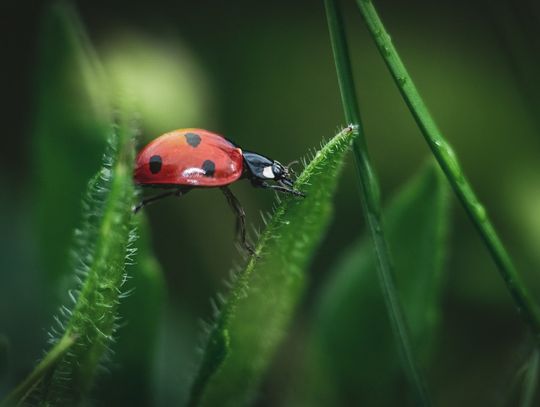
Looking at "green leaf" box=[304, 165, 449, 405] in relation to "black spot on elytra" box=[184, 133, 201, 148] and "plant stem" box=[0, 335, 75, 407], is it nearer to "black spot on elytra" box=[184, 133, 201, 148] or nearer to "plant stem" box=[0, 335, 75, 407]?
"black spot on elytra" box=[184, 133, 201, 148]

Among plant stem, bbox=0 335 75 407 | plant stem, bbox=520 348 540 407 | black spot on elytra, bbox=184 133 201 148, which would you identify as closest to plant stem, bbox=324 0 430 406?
plant stem, bbox=520 348 540 407

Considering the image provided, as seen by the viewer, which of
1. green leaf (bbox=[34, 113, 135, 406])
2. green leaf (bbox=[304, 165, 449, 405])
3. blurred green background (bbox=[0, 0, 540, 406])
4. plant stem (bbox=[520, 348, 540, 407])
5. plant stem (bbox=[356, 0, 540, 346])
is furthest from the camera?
blurred green background (bbox=[0, 0, 540, 406])

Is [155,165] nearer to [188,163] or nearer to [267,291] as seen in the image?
[188,163]

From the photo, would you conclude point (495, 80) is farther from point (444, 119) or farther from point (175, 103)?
point (175, 103)

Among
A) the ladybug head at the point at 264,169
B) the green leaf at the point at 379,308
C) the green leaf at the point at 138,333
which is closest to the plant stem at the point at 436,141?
the green leaf at the point at 379,308

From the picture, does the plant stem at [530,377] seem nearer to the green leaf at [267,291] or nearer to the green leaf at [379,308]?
the green leaf at [379,308]

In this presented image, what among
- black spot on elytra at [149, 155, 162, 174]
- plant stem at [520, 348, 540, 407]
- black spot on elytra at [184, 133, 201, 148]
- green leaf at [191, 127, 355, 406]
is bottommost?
plant stem at [520, 348, 540, 407]

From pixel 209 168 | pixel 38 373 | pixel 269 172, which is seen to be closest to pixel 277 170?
pixel 269 172

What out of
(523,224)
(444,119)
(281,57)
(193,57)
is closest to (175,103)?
(193,57)
